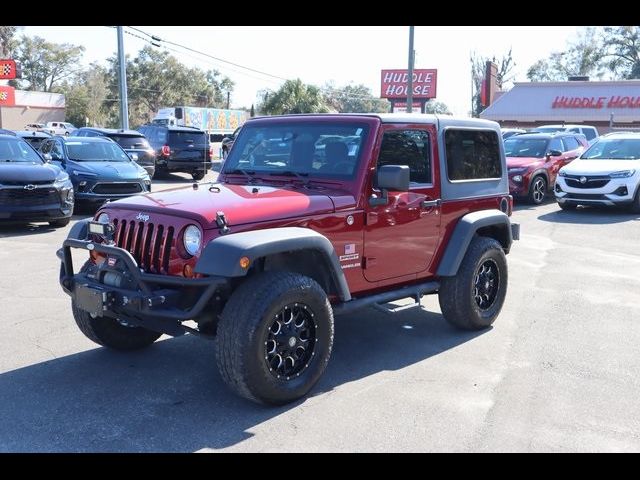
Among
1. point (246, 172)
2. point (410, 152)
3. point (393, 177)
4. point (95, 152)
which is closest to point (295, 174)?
point (246, 172)

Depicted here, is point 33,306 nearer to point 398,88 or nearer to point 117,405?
point 117,405

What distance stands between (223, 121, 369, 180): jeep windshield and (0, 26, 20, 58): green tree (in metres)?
61.9

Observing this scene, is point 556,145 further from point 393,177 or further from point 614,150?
point 393,177

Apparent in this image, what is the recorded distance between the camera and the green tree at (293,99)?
128ft

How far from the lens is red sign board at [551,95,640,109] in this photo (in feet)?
128

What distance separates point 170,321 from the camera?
414cm

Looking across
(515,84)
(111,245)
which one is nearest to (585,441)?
(111,245)

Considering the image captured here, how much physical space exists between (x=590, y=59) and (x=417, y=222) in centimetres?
7255

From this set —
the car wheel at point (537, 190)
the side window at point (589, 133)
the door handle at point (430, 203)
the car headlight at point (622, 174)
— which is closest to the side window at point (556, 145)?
the car wheel at point (537, 190)

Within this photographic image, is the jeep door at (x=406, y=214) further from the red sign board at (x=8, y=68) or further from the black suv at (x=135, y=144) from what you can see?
the red sign board at (x=8, y=68)

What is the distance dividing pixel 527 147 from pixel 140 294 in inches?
573
